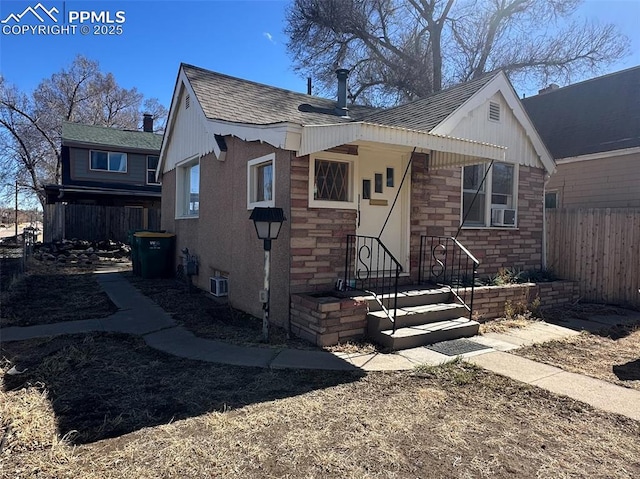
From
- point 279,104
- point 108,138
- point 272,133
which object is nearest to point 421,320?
point 272,133

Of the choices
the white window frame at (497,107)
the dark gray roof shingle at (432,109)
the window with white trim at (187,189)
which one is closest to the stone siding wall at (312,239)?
the dark gray roof shingle at (432,109)

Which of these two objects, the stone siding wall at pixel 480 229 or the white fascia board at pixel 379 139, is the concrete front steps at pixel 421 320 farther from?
the white fascia board at pixel 379 139

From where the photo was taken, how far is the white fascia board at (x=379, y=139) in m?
4.88

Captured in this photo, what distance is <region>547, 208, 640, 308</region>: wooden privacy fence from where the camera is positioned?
322 inches

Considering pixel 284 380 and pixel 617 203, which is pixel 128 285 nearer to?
pixel 284 380

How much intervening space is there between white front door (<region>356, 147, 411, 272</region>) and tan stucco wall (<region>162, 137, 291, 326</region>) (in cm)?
133

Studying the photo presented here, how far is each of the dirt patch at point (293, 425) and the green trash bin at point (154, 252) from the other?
6.52 m

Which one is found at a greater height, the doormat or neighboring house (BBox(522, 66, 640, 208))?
neighboring house (BBox(522, 66, 640, 208))

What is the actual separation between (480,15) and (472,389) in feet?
70.6

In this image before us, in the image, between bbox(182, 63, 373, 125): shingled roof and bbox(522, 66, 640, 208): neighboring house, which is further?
bbox(522, 66, 640, 208): neighboring house

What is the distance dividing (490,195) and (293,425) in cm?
663

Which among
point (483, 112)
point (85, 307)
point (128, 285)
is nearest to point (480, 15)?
point (483, 112)

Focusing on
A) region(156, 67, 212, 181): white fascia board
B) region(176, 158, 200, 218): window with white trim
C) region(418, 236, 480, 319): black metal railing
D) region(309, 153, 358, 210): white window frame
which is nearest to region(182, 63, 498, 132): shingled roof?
region(156, 67, 212, 181): white fascia board

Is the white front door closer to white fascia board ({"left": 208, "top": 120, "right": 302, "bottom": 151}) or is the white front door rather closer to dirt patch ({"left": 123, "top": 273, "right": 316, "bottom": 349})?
white fascia board ({"left": 208, "top": 120, "right": 302, "bottom": 151})
